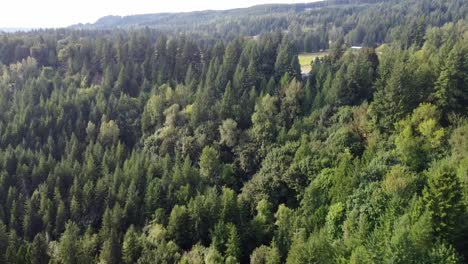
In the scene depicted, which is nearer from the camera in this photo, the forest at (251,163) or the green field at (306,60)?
the forest at (251,163)

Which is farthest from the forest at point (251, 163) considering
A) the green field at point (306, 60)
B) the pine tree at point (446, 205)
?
the green field at point (306, 60)

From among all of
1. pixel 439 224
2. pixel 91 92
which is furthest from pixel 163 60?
pixel 439 224

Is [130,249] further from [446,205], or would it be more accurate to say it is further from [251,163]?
[446,205]

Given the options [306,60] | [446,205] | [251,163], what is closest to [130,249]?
[251,163]

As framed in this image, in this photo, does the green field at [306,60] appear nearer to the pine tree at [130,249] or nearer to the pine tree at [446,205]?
the pine tree at [130,249]

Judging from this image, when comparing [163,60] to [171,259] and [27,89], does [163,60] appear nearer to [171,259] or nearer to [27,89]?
[27,89]

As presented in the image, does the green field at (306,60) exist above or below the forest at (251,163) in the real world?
above

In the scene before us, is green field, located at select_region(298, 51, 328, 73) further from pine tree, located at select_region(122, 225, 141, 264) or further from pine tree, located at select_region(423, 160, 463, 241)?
pine tree, located at select_region(423, 160, 463, 241)

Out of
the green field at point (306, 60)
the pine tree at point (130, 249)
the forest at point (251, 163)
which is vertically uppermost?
the green field at point (306, 60)

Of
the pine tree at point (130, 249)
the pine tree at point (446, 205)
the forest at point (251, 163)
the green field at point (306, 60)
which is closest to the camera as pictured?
the pine tree at point (446, 205)
